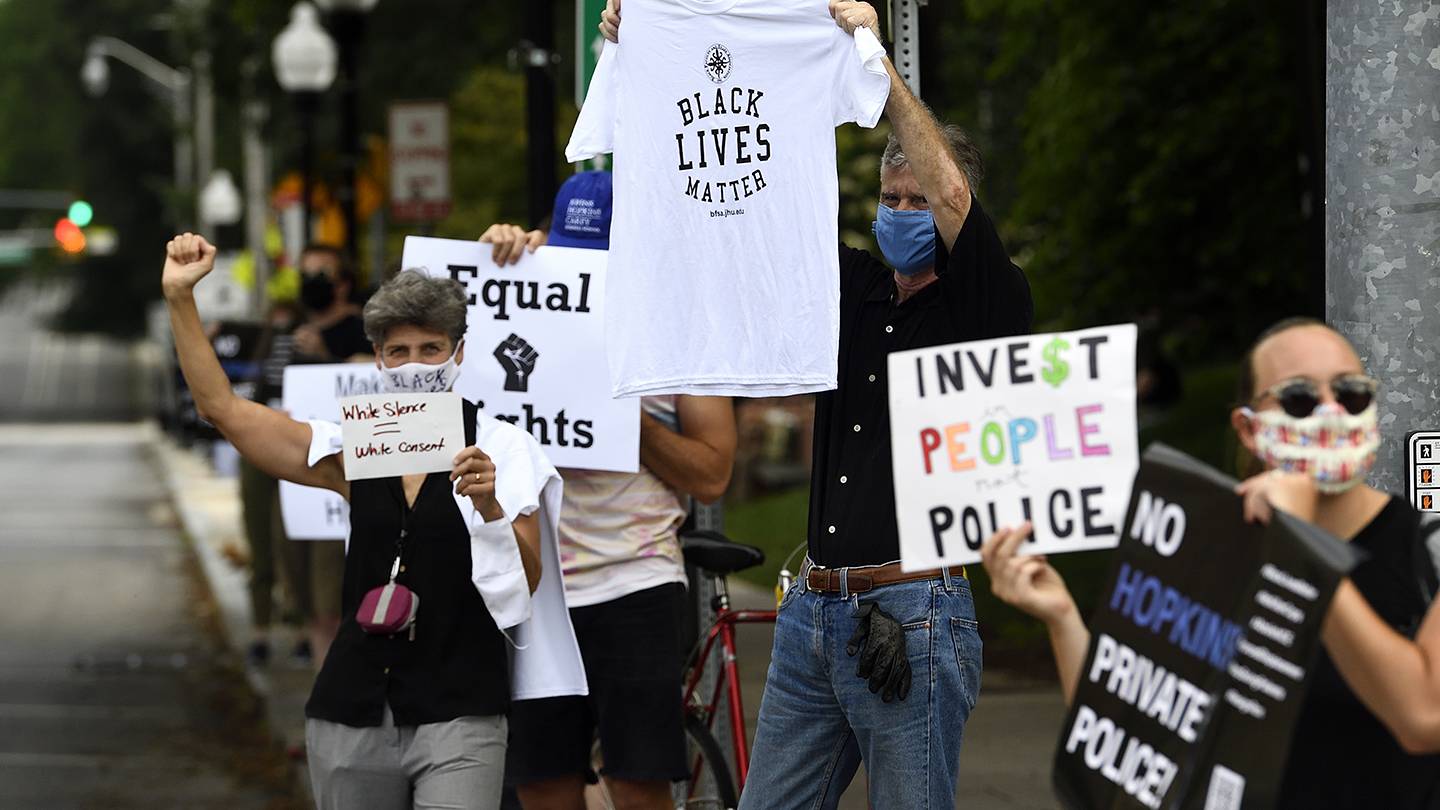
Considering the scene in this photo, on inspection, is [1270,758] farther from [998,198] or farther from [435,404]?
[998,198]

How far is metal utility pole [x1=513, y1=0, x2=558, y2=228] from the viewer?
9062mm

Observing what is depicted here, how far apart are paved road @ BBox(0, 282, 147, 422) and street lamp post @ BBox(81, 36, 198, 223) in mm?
7047

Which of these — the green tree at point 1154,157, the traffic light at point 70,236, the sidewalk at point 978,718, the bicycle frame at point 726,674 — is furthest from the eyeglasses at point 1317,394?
the traffic light at point 70,236

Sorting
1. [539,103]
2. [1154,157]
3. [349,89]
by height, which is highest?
[349,89]

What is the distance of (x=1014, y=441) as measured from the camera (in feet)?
11.7

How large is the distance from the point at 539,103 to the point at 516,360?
10.3 ft

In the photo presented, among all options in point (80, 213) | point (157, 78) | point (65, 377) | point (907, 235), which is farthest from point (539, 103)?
point (65, 377)

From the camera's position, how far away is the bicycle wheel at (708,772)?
21.2ft

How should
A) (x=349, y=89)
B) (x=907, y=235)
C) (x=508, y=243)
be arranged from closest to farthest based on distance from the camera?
1. (x=907, y=235)
2. (x=508, y=243)
3. (x=349, y=89)

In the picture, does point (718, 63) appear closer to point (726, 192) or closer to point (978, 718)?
point (726, 192)

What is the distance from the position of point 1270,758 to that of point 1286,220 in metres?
12.1

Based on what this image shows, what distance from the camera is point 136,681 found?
13.0m

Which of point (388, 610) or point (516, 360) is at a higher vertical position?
point (516, 360)

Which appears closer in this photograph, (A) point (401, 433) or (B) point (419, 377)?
(A) point (401, 433)
